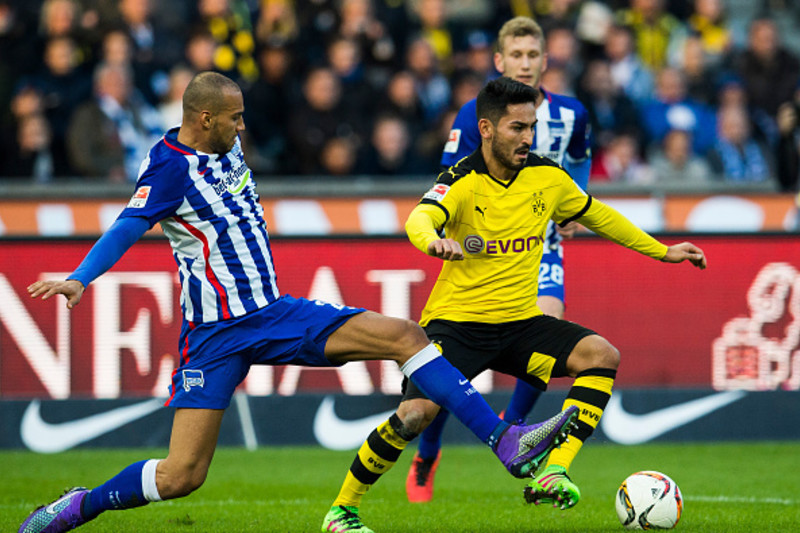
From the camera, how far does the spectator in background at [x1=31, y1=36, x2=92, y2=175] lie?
1183 cm

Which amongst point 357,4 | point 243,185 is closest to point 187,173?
point 243,185

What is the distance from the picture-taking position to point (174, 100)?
11711 millimetres

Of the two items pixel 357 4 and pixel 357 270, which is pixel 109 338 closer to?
pixel 357 270

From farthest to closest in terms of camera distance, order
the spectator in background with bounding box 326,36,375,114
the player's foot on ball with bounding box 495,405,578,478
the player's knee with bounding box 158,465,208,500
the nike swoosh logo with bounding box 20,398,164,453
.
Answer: the spectator in background with bounding box 326,36,375,114
the nike swoosh logo with bounding box 20,398,164,453
the player's knee with bounding box 158,465,208,500
the player's foot on ball with bounding box 495,405,578,478

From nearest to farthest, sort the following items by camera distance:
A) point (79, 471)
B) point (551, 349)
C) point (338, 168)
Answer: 1. point (551, 349)
2. point (79, 471)
3. point (338, 168)

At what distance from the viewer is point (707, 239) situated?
31.3 feet

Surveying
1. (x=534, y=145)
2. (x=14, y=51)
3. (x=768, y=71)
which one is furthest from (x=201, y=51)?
(x=768, y=71)

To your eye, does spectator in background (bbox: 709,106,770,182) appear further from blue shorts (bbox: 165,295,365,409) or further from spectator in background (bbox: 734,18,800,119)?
blue shorts (bbox: 165,295,365,409)

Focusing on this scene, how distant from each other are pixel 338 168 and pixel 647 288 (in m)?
3.60

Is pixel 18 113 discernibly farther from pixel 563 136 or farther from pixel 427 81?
pixel 563 136

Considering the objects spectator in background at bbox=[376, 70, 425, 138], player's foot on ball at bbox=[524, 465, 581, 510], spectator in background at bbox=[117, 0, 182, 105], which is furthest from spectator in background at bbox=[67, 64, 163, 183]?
player's foot on ball at bbox=[524, 465, 581, 510]

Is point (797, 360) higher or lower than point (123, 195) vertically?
lower

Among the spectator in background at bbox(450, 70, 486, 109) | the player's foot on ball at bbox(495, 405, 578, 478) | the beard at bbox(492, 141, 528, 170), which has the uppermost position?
the beard at bbox(492, 141, 528, 170)

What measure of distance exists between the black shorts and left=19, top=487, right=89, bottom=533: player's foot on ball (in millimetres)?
1575
